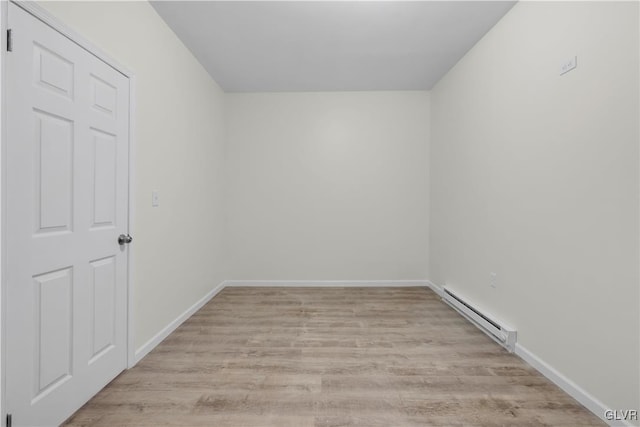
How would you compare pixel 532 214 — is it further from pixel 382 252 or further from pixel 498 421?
pixel 382 252

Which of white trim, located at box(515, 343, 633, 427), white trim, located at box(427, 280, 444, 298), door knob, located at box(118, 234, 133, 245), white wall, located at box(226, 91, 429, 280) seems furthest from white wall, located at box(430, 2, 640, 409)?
door knob, located at box(118, 234, 133, 245)

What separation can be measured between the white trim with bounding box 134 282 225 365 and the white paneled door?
28 centimetres

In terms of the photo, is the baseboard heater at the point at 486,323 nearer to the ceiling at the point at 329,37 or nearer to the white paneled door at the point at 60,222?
the ceiling at the point at 329,37

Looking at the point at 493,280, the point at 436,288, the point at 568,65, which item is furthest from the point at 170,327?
the point at 568,65

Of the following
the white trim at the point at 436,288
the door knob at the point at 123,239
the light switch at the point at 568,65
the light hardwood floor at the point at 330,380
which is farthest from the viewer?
the white trim at the point at 436,288

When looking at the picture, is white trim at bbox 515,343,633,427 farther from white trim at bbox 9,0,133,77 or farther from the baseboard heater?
white trim at bbox 9,0,133,77

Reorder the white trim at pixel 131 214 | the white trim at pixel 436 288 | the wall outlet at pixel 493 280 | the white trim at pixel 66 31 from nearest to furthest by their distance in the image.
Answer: the white trim at pixel 66 31 < the white trim at pixel 131 214 < the wall outlet at pixel 493 280 < the white trim at pixel 436 288

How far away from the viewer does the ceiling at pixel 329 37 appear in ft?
8.66

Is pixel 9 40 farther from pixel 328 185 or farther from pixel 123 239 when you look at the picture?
pixel 328 185

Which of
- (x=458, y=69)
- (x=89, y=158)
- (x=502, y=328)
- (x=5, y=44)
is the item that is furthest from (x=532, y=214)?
(x=5, y=44)

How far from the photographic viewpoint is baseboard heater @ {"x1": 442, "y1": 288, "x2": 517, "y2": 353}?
2.56 m

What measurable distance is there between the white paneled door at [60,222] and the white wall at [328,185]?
98.7 inches

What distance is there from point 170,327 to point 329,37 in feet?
10.4

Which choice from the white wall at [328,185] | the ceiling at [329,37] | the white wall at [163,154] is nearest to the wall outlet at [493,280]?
the white wall at [328,185]
